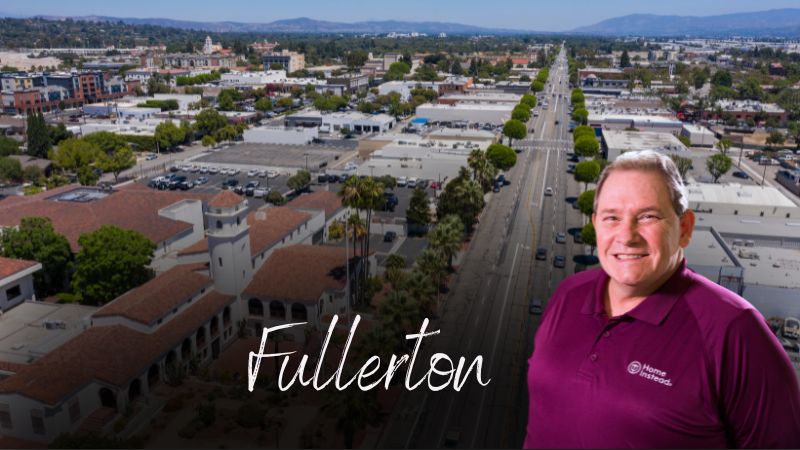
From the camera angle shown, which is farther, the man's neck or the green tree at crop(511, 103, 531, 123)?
the green tree at crop(511, 103, 531, 123)

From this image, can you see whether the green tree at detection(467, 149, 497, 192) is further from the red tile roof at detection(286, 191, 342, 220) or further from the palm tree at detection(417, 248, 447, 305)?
the palm tree at detection(417, 248, 447, 305)

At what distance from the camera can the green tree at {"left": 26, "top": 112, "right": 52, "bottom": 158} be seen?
89.2 m

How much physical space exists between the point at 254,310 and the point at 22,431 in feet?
49.5

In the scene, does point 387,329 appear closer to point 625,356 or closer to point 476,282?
point 476,282

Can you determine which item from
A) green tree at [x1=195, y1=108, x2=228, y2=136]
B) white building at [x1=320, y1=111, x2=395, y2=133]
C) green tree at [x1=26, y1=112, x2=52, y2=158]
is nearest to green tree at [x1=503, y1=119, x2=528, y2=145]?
white building at [x1=320, y1=111, x2=395, y2=133]

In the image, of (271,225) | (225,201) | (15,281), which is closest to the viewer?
(225,201)

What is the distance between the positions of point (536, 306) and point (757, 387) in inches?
1600

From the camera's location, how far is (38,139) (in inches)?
3514

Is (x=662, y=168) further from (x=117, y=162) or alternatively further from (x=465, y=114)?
(x=465, y=114)

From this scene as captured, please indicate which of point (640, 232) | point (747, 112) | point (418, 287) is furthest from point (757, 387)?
point (747, 112)

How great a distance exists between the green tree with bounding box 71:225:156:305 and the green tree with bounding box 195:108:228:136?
231 feet

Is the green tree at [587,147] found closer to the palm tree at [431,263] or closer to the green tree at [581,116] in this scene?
the green tree at [581,116]

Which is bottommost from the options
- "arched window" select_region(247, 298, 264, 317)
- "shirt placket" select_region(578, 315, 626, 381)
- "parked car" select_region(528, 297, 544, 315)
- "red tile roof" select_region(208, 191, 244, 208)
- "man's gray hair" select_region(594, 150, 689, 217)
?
"parked car" select_region(528, 297, 544, 315)

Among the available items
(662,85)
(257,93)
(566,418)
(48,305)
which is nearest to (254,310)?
(48,305)
